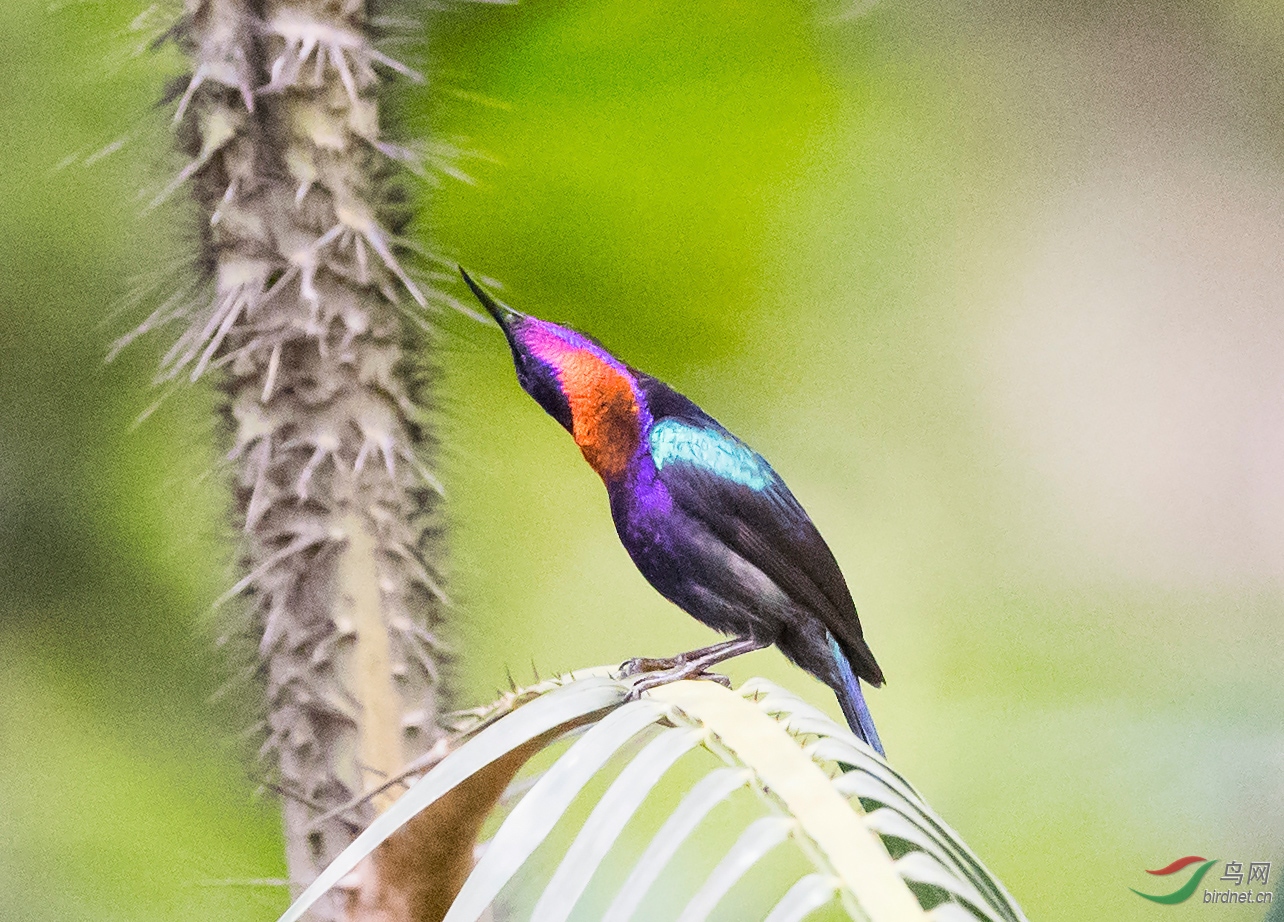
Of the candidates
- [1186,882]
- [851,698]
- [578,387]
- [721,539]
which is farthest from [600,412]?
[1186,882]

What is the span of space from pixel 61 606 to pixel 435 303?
363 millimetres

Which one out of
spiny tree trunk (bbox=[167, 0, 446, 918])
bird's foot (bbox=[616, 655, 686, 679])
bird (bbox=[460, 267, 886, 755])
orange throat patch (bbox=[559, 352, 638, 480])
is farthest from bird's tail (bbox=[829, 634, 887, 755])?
spiny tree trunk (bbox=[167, 0, 446, 918])

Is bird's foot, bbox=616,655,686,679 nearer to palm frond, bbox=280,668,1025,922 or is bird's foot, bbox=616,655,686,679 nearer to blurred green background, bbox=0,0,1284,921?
blurred green background, bbox=0,0,1284,921

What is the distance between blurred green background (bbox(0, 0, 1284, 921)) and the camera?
2.29 ft

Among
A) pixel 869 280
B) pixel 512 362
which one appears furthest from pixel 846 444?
pixel 512 362

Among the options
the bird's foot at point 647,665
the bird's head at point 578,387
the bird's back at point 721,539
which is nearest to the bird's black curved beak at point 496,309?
the bird's head at point 578,387

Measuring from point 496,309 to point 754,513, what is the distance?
0.87 feet

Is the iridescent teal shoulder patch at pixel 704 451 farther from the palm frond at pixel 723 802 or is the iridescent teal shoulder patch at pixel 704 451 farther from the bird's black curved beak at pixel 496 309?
the palm frond at pixel 723 802

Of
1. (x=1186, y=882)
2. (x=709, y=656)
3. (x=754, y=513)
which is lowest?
(x=1186, y=882)

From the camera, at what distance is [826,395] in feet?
2.73

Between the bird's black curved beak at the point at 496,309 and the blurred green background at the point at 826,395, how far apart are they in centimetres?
2

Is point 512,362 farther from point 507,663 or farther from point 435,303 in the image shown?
point 507,663

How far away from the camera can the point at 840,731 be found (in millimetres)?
391

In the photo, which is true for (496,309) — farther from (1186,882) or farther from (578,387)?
(1186,882)
